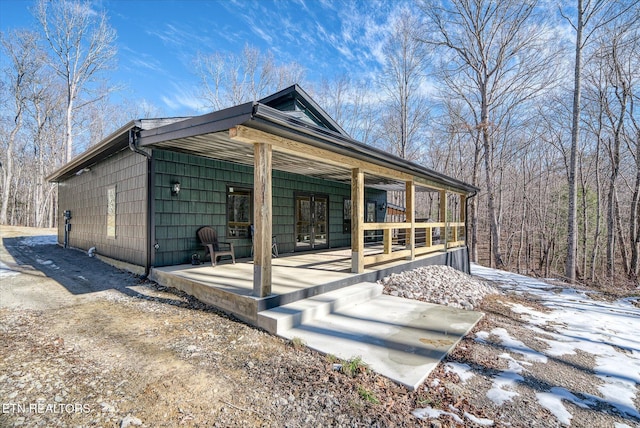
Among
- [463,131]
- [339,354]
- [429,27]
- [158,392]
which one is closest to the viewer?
[158,392]

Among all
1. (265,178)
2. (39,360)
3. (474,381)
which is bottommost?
(474,381)

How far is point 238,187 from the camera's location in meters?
7.12

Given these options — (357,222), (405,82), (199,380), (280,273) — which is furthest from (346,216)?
(405,82)

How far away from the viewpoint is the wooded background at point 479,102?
1226 cm

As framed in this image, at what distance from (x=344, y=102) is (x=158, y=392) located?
21.0m

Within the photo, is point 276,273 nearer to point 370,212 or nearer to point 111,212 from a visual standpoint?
point 111,212

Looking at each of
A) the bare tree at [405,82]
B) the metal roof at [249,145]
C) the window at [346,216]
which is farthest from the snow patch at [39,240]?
the bare tree at [405,82]

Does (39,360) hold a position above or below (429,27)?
below

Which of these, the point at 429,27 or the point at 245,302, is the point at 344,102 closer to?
the point at 429,27

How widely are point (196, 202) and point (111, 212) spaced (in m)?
2.58

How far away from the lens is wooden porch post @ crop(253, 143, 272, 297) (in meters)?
3.75

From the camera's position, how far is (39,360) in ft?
8.89

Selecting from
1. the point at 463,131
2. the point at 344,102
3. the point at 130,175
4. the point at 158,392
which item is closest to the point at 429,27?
the point at 463,131

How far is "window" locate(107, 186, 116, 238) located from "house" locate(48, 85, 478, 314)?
0.02 meters
